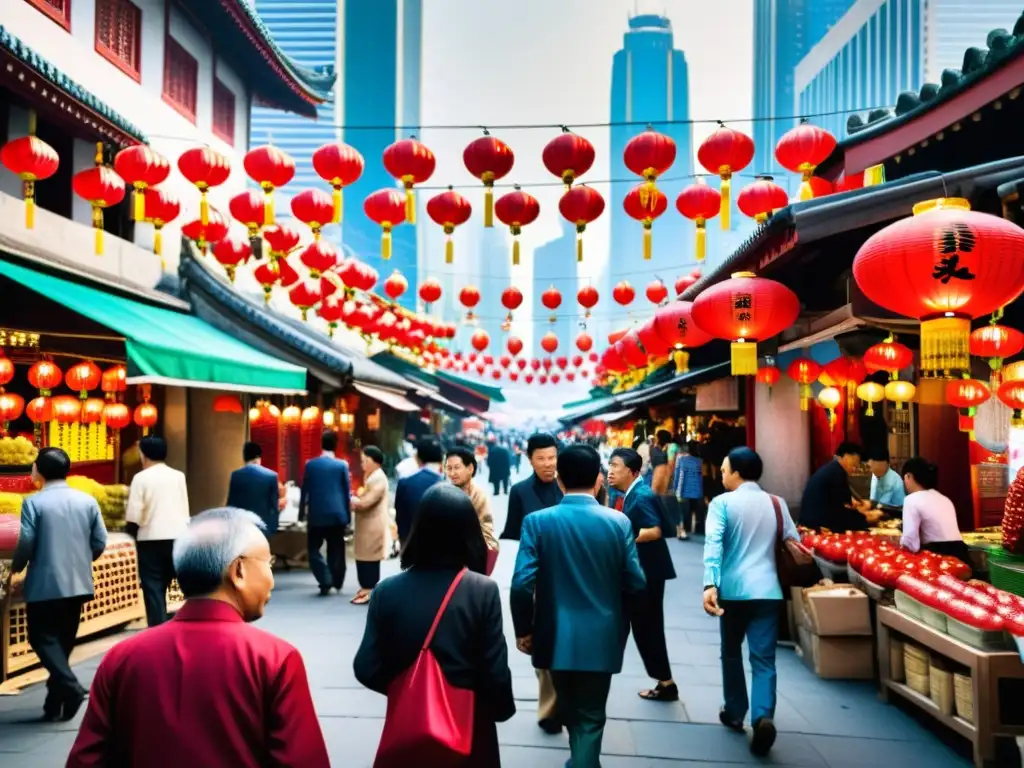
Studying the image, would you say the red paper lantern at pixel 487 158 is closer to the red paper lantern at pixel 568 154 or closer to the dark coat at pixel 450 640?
the red paper lantern at pixel 568 154

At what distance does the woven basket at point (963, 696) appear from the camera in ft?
16.7

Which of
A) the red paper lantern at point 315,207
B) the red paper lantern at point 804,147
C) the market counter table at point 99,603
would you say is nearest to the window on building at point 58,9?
the red paper lantern at point 315,207

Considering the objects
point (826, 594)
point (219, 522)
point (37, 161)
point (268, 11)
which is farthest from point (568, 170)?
point (268, 11)

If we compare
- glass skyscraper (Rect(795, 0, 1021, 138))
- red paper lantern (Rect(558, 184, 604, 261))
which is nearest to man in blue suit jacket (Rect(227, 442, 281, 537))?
red paper lantern (Rect(558, 184, 604, 261))

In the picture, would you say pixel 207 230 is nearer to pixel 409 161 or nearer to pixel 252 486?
pixel 252 486

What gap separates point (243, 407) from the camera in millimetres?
13609

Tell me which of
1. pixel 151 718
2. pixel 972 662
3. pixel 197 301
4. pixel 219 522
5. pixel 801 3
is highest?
pixel 801 3

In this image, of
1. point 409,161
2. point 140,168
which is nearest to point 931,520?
point 409,161

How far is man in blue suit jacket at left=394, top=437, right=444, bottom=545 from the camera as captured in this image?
7.43 m

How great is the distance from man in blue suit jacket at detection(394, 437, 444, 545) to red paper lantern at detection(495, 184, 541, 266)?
112 inches

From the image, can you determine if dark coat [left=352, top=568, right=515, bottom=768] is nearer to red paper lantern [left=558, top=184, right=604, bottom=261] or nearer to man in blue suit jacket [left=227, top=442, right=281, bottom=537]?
red paper lantern [left=558, top=184, right=604, bottom=261]

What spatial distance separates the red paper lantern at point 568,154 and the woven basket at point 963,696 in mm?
5596

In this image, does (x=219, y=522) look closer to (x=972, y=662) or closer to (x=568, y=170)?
(x=972, y=662)

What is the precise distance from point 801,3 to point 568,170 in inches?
6201
